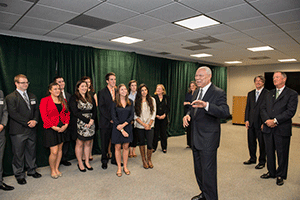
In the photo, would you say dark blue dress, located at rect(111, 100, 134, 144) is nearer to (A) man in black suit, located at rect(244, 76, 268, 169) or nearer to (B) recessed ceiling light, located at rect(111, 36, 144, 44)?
(B) recessed ceiling light, located at rect(111, 36, 144, 44)

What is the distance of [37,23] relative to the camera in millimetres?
3342

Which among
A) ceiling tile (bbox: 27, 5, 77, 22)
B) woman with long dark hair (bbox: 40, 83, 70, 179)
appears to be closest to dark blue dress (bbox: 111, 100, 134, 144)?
woman with long dark hair (bbox: 40, 83, 70, 179)

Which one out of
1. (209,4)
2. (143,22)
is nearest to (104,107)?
(143,22)

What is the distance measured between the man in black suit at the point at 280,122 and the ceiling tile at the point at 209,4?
153 cm

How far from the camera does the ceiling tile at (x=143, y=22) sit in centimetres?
310

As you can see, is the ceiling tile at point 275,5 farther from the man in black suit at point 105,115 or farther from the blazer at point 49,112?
the blazer at point 49,112

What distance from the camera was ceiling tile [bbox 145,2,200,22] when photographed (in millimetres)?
2644

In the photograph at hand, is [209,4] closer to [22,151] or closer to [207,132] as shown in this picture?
[207,132]

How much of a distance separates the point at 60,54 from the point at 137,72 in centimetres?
222

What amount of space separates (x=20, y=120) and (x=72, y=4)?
2.04 metres

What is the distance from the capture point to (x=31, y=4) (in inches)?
102

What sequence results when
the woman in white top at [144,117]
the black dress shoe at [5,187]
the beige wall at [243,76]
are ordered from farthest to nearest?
the beige wall at [243,76] → the woman in white top at [144,117] → the black dress shoe at [5,187]

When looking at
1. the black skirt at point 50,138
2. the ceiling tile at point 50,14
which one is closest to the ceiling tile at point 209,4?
the ceiling tile at point 50,14

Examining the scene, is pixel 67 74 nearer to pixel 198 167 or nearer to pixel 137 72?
pixel 137 72
